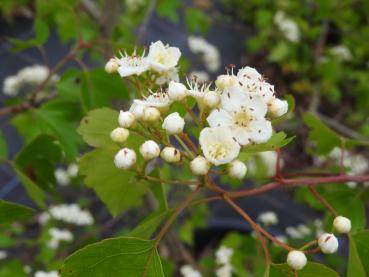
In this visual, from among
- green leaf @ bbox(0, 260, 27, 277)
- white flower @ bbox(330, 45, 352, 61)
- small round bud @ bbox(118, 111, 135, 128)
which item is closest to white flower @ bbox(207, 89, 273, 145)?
small round bud @ bbox(118, 111, 135, 128)

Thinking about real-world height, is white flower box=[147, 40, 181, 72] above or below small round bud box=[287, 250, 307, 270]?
above

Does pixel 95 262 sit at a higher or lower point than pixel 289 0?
higher

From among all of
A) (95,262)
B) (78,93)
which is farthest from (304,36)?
(95,262)

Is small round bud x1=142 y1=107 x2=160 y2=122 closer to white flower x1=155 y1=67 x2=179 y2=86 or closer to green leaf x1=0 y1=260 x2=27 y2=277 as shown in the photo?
white flower x1=155 y1=67 x2=179 y2=86

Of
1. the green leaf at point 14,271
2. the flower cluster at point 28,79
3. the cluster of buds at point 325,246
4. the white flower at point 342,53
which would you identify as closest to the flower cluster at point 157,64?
the cluster of buds at point 325,246

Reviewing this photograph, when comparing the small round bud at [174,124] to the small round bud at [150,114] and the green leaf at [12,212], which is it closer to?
the small round bud at [150,114]

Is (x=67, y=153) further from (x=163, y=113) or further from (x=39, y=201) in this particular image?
(x=163, y=113)
